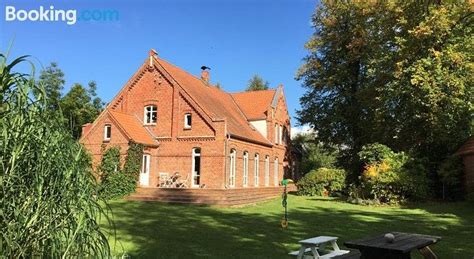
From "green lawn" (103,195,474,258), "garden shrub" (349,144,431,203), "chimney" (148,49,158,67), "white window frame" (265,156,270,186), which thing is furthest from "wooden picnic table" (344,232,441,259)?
"white window frame" (265,156,270,186)

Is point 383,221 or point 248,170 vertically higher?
point 248,170

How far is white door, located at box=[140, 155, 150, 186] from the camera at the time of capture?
2619cm

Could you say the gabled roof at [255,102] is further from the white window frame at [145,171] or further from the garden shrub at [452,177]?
the garden shrub at [452,177]

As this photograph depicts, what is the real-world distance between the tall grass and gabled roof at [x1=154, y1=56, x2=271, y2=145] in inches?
885

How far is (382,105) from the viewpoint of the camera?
86.1 ft

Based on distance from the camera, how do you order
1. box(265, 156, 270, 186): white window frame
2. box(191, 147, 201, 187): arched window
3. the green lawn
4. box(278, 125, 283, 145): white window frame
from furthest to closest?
box(278, 125, 283, 145): white window frame
box(265, 156, 270, 186): white window frame
box(191, 147, 201, 187): arched window
the green lawn

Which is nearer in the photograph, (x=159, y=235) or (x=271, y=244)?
(x=271, y=244)

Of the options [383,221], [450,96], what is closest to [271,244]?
[383,221]

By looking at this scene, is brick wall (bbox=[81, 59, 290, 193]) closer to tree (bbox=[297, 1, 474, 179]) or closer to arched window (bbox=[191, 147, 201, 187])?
arched window (bbox=[191, 147, 201, 187])

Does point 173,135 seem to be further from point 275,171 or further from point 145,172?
point 275,171

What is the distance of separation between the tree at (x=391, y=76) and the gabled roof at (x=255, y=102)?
10.6ft

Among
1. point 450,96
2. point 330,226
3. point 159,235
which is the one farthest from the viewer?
point 450,96

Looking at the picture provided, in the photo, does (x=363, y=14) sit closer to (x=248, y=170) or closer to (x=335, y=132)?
(x=335, y=132)

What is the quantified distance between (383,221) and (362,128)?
16.7 meters
